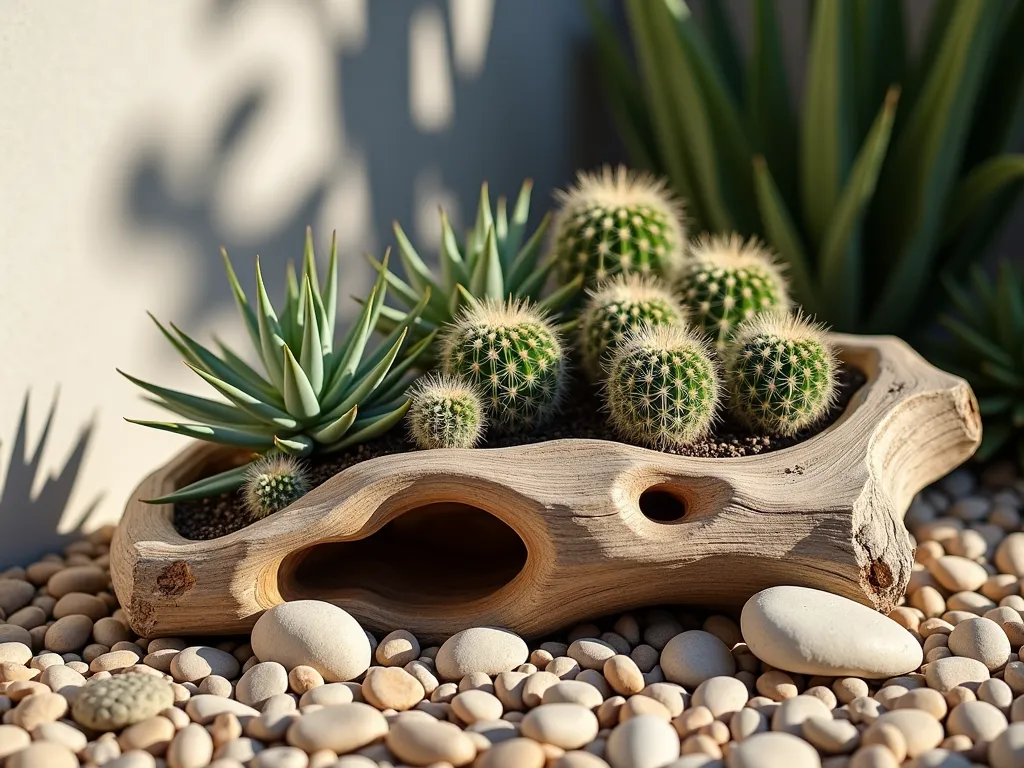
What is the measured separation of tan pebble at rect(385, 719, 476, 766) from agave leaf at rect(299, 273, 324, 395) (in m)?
0.58

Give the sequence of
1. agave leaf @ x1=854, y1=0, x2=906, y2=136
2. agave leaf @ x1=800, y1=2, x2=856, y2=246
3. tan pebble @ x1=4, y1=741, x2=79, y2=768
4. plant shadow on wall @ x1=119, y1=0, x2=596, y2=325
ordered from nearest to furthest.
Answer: tan pebble @ x1=4, y1=741, x2=79, y2=768, plant shadow on wall @ x1=119, y1=0, x2=596, y2=325, agave leaf @ x1=800, y1=2, x2=856, y2=246, agave leaf @ x1=854, y1=0, x2=906, y2=136

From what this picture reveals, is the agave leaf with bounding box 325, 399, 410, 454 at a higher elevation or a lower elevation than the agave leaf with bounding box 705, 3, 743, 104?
lower

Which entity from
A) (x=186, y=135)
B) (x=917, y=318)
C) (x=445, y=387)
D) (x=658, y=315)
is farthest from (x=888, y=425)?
(x=186, y=135)

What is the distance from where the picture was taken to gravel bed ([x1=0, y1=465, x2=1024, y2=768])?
107 centimetres

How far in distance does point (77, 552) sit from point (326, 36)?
123 cm

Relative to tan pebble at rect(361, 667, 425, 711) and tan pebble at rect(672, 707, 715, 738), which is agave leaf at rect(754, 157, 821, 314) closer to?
tan pebble at rect(672, 707, 715, 738)

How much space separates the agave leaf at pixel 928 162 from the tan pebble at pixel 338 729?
67.7 inches

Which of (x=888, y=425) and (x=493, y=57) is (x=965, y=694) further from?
(x=493, y=57)

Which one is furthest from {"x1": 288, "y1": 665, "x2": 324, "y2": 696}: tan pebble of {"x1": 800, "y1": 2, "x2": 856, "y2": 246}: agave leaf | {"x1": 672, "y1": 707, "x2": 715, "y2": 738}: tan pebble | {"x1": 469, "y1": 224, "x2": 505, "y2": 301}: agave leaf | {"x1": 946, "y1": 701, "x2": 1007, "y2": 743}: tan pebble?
{"x1": 800, "y1": 2, "x2": 856, "y2": 246}: agave leaf

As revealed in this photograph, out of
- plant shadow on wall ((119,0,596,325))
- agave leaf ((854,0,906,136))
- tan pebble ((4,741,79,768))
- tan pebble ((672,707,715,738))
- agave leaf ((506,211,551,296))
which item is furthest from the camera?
agave leaf ((854,0,906,136))

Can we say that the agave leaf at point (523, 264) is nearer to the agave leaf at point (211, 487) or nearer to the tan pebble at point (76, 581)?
the agave leaf at point (211, 487)

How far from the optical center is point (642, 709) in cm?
116

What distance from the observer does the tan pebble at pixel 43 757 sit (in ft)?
3.40

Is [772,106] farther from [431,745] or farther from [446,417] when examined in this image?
[431,745]
